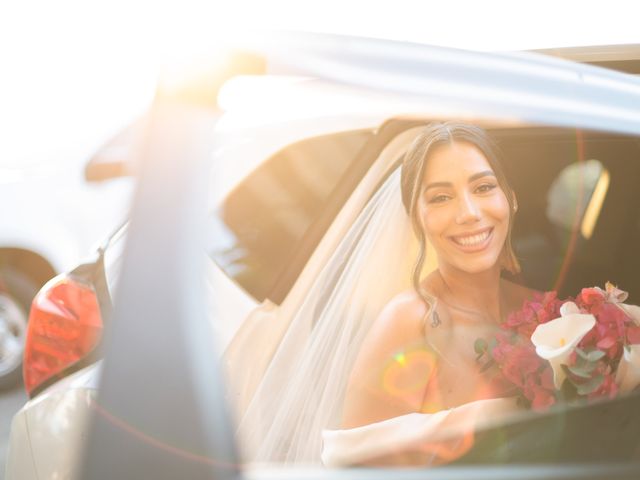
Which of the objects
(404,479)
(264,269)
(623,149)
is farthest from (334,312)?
(404,479)

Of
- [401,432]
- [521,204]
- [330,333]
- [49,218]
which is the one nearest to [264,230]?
[330,333]

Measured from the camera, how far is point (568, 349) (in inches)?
76.2

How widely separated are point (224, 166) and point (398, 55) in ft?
2.46

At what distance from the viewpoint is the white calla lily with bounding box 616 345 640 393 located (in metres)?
1.83

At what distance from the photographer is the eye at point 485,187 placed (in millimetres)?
2107

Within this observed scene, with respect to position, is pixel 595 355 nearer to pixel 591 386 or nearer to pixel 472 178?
pixel 591 386

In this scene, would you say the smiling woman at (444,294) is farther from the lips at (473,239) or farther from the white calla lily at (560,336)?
the white calla lily at (560,336)

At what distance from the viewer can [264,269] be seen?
7.22 ft

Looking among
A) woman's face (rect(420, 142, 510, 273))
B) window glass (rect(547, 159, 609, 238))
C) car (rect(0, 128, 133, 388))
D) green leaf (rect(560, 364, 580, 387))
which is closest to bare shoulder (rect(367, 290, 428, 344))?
woman's face (rect(420, 142, 510, 273))

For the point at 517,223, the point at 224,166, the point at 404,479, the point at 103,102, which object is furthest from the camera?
the point at 103,102

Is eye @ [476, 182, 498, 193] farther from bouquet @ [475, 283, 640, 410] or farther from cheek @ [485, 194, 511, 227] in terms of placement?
bouquet @ [475, 283, 640, 410]

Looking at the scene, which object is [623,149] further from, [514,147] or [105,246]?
[105,246]

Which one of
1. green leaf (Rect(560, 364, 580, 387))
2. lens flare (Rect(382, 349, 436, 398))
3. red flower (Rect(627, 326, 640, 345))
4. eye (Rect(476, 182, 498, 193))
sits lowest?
lens flare (Rect(382, 349, 436, 398))

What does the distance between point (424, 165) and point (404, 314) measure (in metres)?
0.37
